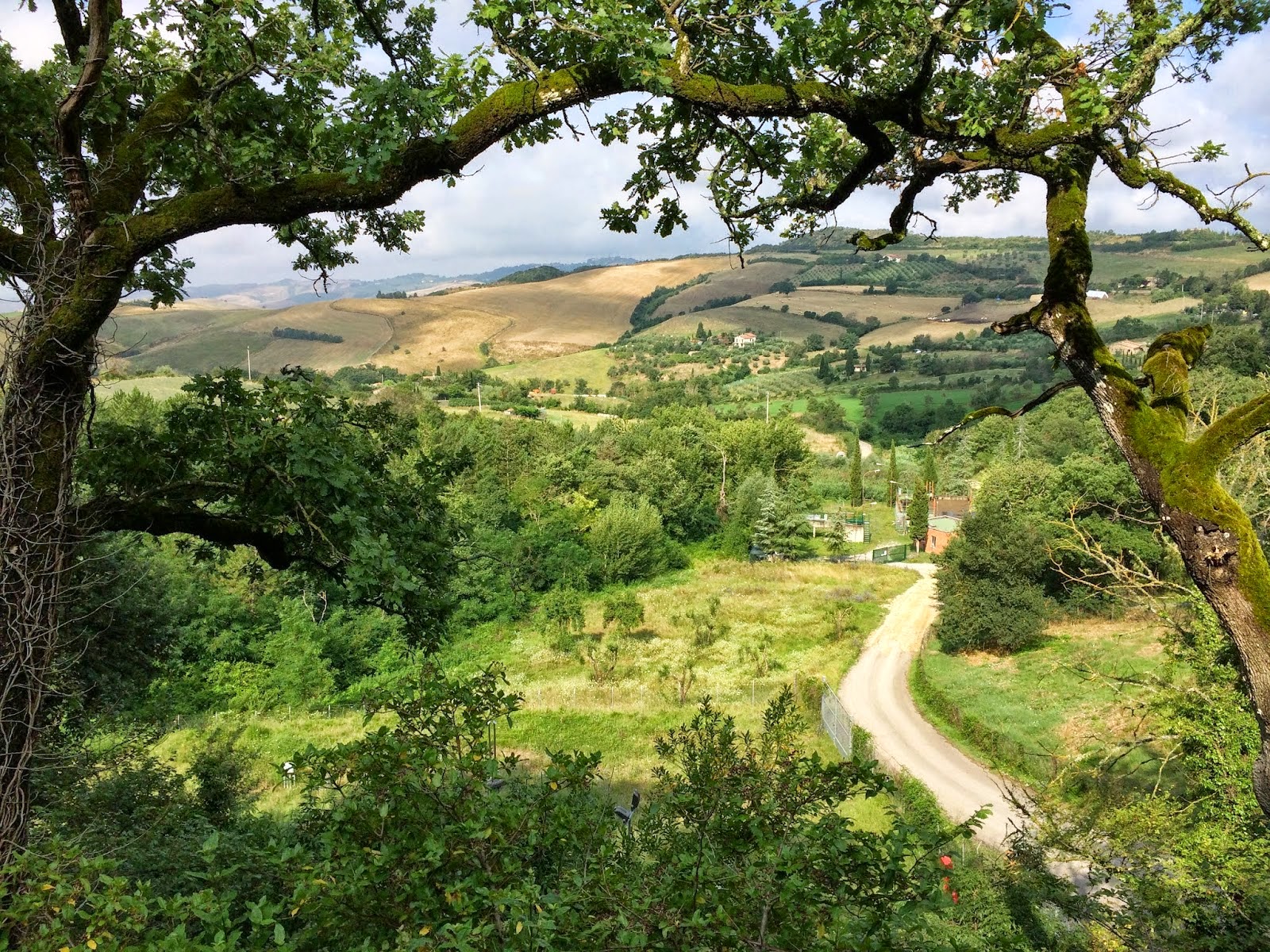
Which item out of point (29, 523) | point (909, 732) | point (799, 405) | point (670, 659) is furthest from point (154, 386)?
point (799, 405)

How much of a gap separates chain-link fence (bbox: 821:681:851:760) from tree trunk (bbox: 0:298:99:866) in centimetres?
1796

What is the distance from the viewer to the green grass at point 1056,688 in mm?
19141

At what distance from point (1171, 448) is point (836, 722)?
59.4 ft

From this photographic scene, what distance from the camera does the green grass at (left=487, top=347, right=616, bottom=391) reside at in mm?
95688

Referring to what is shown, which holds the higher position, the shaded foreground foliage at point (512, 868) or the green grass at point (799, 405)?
the shaded foreground foliage at point (512, 868)

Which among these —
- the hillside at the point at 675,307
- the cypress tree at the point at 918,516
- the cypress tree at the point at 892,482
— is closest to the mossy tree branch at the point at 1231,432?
the cypress tree at the point at 918,516

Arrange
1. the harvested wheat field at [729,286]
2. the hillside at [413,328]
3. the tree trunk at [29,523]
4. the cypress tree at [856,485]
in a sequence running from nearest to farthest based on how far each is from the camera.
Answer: the tree trunk at [29,523]
the cypress tree at [856,485]
the hillside at [413,328]
the harvested wheat field at [729,286]

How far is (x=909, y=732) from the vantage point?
21.1m

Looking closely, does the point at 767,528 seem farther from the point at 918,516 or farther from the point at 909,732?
the point at 909,732

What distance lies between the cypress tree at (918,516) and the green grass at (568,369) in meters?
51.7

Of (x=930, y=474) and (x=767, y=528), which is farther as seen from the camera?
(x=930, y=474)

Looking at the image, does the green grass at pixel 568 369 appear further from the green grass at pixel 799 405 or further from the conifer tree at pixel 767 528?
the conifer tree at pixel 767 528

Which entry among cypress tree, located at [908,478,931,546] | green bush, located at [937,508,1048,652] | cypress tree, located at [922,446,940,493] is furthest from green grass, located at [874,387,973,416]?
green bush, located at [937,508,1048,652]

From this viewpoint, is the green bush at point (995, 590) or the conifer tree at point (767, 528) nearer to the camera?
the green bush at point (995, 590)
